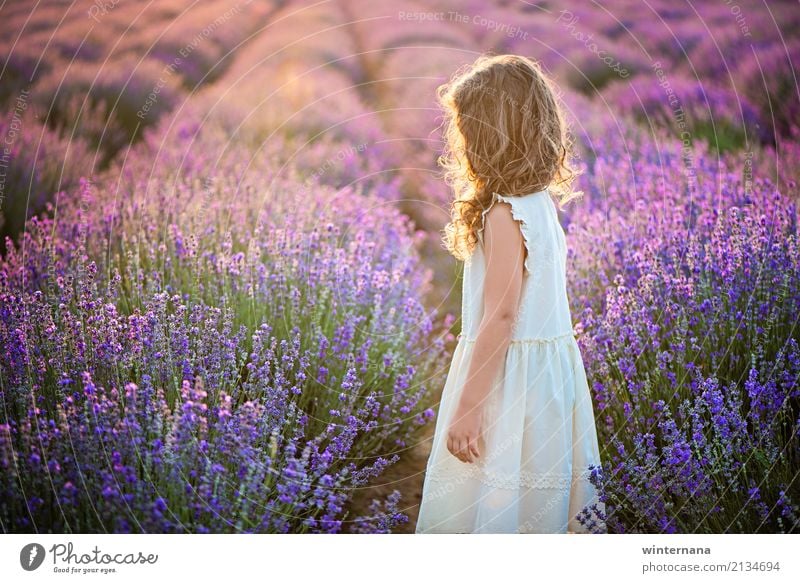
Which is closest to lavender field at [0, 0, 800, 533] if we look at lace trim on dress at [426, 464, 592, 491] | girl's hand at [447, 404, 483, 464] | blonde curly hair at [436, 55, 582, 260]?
lace trim on dress at [426, 464, 592, 491]

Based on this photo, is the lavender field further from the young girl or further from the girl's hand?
the girl's hand

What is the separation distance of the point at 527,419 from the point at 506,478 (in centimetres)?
17

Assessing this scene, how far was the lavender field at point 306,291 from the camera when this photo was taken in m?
2.15

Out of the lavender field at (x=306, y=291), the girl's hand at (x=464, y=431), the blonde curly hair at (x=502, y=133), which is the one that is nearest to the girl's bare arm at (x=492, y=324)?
the girl's hand at (x=464, y=431)

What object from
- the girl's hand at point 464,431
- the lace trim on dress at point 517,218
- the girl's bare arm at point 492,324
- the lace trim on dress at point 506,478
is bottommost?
the lace trim on dress at point 506,478

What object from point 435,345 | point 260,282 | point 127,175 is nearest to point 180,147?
point 127,175

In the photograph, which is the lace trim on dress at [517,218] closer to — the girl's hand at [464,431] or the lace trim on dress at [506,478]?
the girl's hand at [464,431]

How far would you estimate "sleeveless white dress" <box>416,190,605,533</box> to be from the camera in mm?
2041

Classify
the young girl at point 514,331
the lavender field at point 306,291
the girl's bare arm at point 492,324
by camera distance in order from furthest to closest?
the lavender field at point 306,291, the young girl at point 514,331, the girl's bare arm at point 492,324

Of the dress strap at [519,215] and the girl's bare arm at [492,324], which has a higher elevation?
the dress strap at [519,215]

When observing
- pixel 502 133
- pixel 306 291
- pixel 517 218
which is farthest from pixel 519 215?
pixel 306 291

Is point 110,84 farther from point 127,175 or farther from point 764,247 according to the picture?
point 764,247

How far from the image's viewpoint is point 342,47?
607 cm

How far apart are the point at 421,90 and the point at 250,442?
418cm
